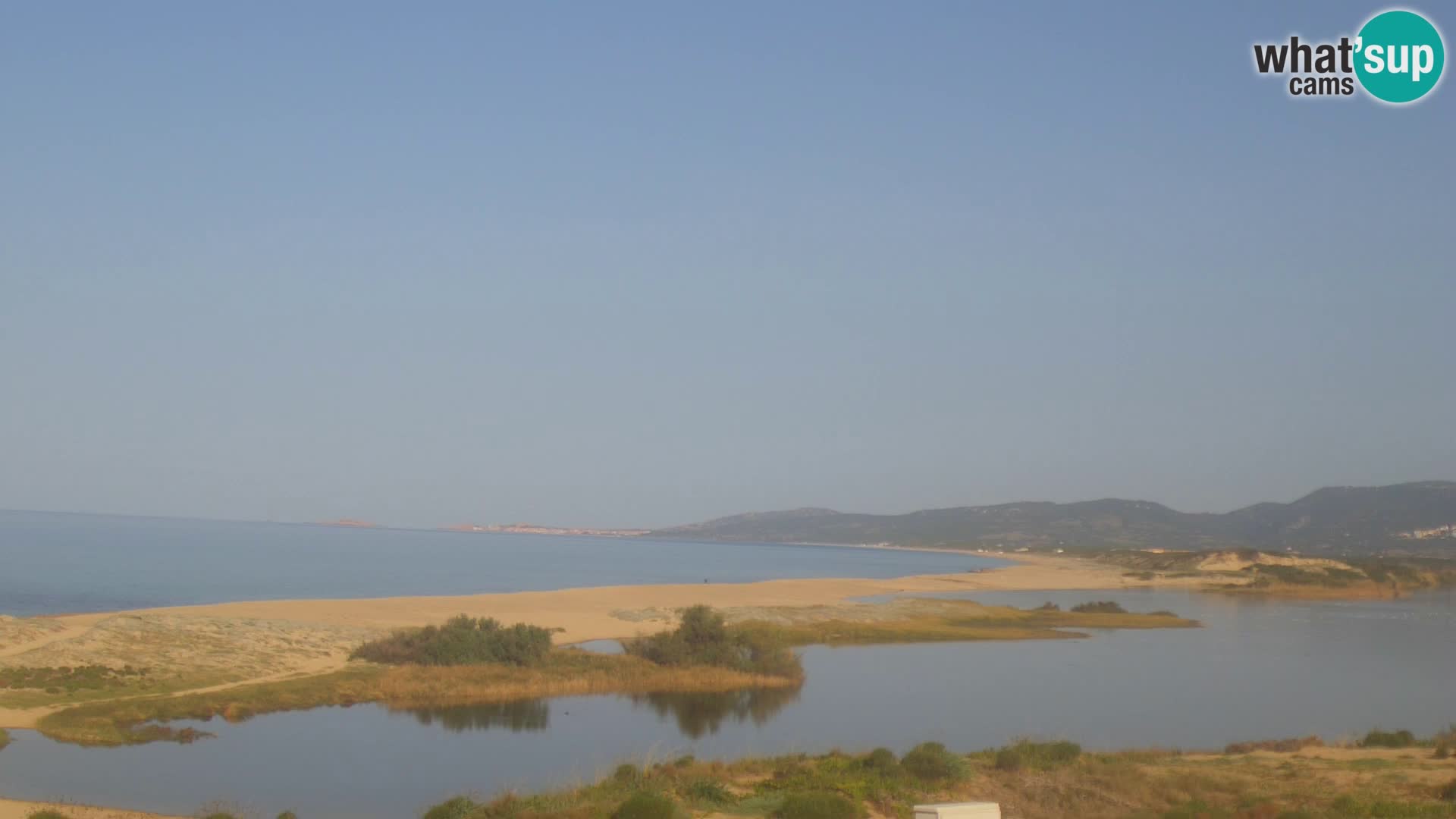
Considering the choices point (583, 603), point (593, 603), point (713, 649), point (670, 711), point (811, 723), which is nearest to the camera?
point (811, 723)

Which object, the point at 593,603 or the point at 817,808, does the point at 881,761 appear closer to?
the point at 817,808

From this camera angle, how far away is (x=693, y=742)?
962 inches

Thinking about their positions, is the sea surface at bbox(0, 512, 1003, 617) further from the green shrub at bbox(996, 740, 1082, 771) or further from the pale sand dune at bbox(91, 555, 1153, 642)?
the green shrub at bbox(996, 740, 1082, 771)

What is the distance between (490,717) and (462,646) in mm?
5819

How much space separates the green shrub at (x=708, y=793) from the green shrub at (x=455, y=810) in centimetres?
263

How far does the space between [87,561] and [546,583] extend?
35996 mm

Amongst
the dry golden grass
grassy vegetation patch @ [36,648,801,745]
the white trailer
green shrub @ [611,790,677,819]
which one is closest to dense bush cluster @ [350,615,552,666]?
grassy vegetation patch @ [36,648,801,745]

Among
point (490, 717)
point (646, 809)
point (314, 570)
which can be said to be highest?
point (646, 809)

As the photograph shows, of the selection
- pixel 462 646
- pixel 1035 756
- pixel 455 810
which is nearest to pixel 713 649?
pixel 462 646

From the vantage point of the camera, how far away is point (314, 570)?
9050cm

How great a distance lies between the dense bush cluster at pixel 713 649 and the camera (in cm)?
3350

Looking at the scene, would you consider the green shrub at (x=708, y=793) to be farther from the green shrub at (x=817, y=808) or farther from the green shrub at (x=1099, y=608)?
the green shrub at (x=1099, y=608)

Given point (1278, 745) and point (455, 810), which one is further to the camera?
point (1278, 745)

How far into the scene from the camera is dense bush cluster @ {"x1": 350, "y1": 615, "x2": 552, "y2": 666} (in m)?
32.1
